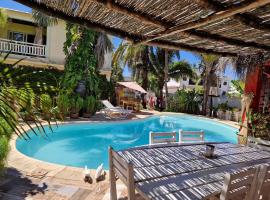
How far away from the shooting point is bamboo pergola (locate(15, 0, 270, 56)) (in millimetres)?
3098

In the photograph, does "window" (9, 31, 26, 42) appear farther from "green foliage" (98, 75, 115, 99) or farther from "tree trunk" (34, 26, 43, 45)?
"green foliage" (98, 75, 115, 99)

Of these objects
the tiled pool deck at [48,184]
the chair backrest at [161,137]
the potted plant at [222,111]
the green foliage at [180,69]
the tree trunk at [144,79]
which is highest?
the green foliage at [180,69]

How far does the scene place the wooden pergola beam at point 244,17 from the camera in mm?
2977

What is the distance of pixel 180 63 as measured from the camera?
91.7 ft

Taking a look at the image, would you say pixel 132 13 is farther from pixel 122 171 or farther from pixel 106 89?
pixel 106 89

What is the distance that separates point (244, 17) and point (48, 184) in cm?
435

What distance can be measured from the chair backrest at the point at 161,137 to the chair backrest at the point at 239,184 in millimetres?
2448

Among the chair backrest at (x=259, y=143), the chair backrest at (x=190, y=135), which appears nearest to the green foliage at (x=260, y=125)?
the chair backrest at (x=259, y=143)

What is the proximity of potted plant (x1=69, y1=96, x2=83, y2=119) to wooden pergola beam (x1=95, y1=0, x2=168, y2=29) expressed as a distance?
10.7m

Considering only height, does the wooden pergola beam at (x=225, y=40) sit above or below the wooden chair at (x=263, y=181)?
above

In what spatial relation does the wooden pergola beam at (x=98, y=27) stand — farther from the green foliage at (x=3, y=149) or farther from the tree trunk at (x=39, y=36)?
the tree trunk at (x=39, y=36)

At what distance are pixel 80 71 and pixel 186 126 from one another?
776cm

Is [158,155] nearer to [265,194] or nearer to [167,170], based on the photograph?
[167,170]

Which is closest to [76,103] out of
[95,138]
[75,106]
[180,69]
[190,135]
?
[75,106]
